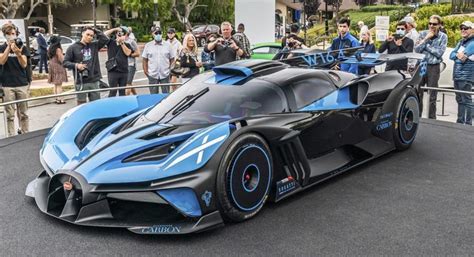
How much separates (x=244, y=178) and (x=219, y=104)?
3.09 ft

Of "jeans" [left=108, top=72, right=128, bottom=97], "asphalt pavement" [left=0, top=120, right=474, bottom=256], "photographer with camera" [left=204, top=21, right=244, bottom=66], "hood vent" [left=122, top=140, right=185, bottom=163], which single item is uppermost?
"photographer with camera" [left=204, top=21, right=244, bottom=66]

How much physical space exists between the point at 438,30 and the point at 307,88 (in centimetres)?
488

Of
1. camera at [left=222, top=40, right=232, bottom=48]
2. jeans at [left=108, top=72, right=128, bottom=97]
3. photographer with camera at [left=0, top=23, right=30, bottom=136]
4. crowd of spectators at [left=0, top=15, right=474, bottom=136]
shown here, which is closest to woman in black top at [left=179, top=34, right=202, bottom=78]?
crowd of spectators at [left=0, top=15, right=474, bottom=136]

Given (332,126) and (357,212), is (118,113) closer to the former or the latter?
(332,126)

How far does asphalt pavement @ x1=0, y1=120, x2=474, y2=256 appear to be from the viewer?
12.6 ft

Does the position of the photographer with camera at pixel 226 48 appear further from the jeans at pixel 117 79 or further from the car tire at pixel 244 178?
the car tire at pixel 244 178

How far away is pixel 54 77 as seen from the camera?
41.4 feet

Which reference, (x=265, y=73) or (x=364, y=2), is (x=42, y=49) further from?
Answer: (x=364, y=2)

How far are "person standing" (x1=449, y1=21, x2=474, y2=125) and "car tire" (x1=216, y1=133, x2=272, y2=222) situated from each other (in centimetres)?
499

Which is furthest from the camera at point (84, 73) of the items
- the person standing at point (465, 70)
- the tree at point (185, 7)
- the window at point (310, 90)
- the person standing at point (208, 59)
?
the tree at point (185, 7)

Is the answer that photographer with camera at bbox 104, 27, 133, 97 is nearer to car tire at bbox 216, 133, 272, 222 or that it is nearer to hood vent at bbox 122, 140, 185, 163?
hood vent at bbox 122, 140, 185, 163

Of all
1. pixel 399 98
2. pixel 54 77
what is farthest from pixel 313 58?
pixel 54 77

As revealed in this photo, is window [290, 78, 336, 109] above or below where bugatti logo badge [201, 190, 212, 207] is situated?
above

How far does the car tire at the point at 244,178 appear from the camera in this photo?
4164 mm
